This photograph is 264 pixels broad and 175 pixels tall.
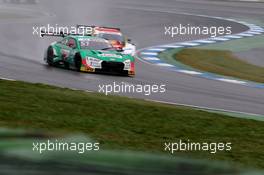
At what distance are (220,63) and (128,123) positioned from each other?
41.6 feet

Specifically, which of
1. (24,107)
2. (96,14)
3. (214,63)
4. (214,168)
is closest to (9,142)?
(214,168)

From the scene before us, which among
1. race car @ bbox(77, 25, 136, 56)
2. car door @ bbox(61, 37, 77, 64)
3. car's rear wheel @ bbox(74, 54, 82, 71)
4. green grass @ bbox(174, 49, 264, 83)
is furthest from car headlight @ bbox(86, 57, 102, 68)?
green grass @ bbox(174, 49, 264, 83)

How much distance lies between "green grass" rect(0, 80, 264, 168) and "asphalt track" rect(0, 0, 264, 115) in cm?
414

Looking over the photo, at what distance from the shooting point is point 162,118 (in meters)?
9.38

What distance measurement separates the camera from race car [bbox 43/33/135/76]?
17.7 meters
